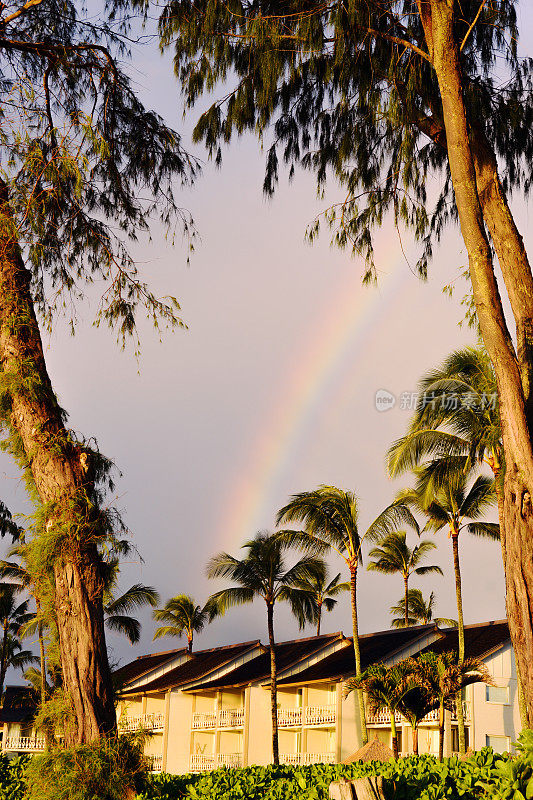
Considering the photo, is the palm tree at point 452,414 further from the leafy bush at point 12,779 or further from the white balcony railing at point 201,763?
the white balcony railing at point 201,763

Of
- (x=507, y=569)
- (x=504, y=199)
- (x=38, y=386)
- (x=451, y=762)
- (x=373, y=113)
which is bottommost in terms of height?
(x=451, y=762)

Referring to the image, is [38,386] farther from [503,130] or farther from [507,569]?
[503,130]

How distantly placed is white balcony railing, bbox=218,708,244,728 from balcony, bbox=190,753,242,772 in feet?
4.48

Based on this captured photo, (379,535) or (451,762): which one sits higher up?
(379,535)

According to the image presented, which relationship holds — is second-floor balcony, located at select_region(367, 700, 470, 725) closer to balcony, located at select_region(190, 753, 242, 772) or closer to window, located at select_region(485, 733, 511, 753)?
window, located at select_region(485, 733, 511, 753)

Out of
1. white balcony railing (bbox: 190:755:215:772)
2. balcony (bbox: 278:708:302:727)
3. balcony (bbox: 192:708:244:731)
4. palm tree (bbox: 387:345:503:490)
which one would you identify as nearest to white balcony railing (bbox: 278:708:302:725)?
balcony (bbox: 278:708:302:727)

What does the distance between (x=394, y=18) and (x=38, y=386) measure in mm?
7432

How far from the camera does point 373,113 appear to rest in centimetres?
1193

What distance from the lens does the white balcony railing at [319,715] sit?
36019mm

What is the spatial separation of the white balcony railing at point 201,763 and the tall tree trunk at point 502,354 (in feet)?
114

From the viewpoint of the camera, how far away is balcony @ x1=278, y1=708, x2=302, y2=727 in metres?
37.3

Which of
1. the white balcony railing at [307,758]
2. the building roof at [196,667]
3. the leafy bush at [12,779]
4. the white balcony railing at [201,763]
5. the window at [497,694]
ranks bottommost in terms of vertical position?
the white balcony railing at [201,763]

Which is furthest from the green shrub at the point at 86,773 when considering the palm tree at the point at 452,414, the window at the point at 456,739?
the window at the point at 456,739

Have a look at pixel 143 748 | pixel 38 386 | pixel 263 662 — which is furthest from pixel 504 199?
pixel 263 662
